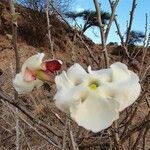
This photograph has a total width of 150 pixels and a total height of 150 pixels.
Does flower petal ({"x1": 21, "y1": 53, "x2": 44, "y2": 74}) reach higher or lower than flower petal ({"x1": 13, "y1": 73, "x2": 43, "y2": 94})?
higher

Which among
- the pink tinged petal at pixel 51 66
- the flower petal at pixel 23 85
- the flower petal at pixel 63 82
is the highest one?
the flower petal at pixel 63 82

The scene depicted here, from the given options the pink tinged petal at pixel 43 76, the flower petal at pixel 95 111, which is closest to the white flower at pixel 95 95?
the flower petal at pixel 95 111

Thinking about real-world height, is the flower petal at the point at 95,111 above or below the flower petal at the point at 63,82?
below

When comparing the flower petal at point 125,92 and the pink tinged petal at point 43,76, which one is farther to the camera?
the pink tinged petal at point 43,76

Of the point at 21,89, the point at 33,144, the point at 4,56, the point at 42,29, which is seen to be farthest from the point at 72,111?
the point at 42,29

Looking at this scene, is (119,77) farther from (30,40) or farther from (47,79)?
(30,40)

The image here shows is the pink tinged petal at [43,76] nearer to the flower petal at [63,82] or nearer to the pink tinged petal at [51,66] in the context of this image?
the pink tinged petal at [51,66]

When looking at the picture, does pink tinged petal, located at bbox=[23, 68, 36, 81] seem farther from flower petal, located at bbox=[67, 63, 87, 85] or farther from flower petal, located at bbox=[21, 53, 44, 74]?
flower petal, located at bbox=[67, 63, 87, 85]

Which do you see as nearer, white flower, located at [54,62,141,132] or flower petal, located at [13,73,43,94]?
white flower, located at [54,62,141,132]

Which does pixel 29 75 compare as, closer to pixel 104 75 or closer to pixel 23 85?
pixel 23 85

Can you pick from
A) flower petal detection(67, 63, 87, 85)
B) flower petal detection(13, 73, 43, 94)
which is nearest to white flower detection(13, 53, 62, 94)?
flower petal detection(13, 73, 43, 94)
